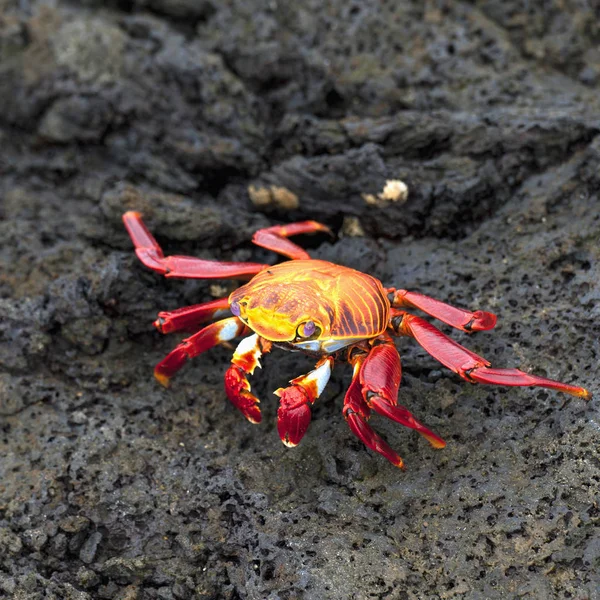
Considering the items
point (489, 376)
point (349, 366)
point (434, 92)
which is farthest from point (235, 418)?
point (434, 92)

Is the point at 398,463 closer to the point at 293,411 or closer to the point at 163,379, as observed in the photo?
the point at 293,411

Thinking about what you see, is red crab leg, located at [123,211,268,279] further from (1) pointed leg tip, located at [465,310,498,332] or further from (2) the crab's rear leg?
(1) pointed leg tip, located at [465,310,498,332]

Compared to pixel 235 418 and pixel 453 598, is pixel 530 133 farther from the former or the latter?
pixel 453 598

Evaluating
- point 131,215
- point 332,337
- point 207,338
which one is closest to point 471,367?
point 332,337

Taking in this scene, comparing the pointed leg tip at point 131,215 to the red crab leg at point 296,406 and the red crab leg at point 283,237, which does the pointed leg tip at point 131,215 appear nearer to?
the red crab leg at point 283,237

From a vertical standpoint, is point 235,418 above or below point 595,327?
below
